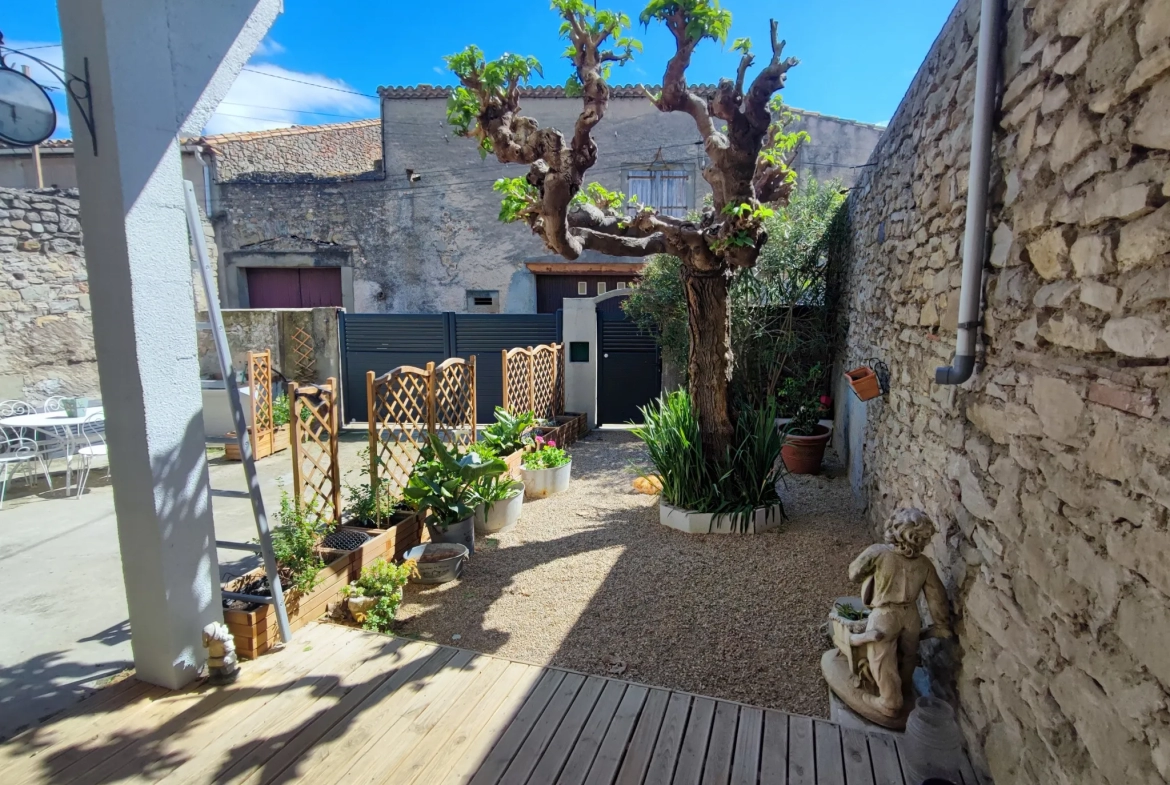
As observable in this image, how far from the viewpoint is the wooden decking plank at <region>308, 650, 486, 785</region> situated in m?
1.95

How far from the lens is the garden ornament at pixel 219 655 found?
7.89 ft

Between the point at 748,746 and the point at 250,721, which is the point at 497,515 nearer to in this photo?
the point at 250,721

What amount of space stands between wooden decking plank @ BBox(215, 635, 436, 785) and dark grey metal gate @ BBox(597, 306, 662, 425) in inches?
212

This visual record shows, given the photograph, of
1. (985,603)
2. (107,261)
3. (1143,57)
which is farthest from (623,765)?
(107,261)

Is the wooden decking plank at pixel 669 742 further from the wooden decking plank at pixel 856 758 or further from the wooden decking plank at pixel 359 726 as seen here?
the wooden decking plank at pixel 359 726

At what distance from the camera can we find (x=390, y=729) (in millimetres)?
2166

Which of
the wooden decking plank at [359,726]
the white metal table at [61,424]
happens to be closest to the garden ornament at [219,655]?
the wooden decking plank at [359,726]

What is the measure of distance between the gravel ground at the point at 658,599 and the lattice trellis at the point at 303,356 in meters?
5.16

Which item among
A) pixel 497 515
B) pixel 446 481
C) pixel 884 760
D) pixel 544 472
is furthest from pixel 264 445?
pixel 884 760

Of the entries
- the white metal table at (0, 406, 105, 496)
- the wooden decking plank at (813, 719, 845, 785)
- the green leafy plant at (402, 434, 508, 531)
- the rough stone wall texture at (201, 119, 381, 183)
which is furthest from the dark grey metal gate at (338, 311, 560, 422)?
the wooden decking plank at (813, 719, 845, 785)

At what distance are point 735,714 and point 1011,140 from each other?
7.00 ft

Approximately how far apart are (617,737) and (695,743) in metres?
0.27

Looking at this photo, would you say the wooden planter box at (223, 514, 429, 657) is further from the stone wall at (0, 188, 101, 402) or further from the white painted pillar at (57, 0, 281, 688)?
the stone wall at (0, 188, 101, 402)

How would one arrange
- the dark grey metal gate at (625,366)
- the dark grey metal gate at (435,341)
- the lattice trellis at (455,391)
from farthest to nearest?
the dark grey metal gate at (435,341) < the dark grey metal gate at (625,366) < the lattice trellis at (455,391)
